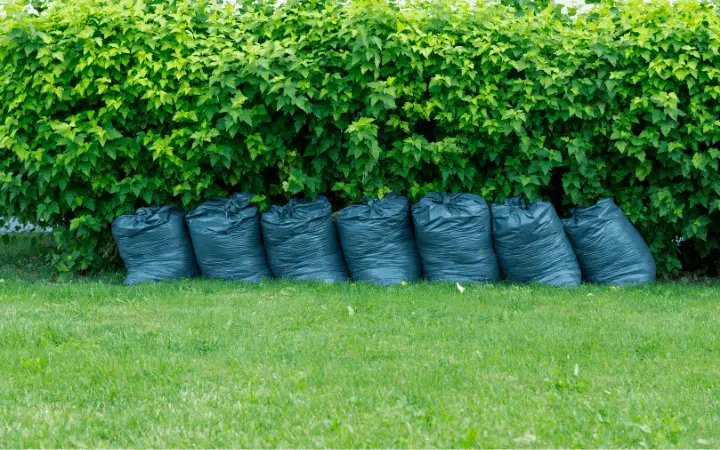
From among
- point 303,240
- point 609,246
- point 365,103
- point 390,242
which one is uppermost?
point 365,103

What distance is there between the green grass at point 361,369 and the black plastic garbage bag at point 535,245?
1.54ft

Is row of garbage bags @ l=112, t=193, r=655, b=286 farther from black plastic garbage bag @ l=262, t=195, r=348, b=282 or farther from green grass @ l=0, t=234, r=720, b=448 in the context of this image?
green grass @ l=0, t=234, r=720, b=448

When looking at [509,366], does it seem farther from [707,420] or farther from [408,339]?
[707,420]

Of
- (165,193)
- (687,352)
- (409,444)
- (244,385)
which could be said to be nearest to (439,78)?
(165,193)

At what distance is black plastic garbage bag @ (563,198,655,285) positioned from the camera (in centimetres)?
710

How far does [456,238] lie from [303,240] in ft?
4.33

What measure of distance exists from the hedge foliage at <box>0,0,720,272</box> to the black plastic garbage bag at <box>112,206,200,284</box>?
19 centimetres

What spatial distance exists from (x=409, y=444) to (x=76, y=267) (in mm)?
5357

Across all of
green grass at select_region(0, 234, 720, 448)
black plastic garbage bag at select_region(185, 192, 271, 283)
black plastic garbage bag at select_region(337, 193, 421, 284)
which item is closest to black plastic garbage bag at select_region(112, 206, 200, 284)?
black plastic garbage bag at select_region(185, 192, 271, 283)

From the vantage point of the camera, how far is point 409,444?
11.1 feet

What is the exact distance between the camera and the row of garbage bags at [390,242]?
23.1 feet

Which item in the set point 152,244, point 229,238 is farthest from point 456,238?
point 152,244

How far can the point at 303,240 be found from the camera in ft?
23.7

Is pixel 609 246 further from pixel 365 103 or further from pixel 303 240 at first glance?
pixel 303 240
